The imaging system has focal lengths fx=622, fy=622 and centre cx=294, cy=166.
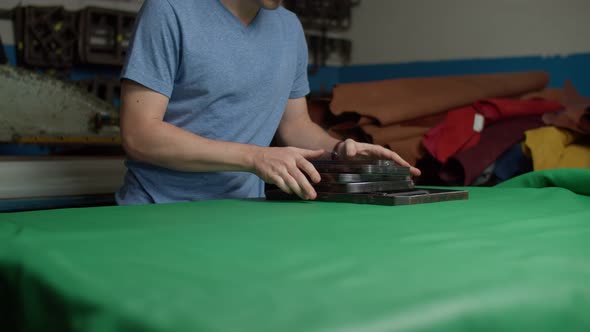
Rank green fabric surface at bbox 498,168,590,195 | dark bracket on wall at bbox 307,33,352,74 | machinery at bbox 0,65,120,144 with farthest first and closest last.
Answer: dark bracket on wall at bbox 307,33,352,74 < machinery at bbox 0,65,120,144 < green fabric surface at bbox 498,168,590,195

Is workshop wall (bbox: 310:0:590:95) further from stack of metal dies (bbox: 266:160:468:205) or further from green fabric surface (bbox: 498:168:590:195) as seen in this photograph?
stack of metal dies (bbox: 266:160:468:205)

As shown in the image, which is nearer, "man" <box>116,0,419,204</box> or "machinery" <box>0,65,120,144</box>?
"man" <box>116,0,419,204</box>

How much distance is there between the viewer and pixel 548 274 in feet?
2.20

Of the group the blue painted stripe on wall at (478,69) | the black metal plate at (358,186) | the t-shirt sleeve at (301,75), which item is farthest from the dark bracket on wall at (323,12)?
the black metal plate at (358,186)

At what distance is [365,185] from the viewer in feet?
4.09

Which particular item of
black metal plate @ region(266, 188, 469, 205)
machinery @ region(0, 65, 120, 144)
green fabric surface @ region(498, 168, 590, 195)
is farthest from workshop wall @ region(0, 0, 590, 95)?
black metal plate @ region(266, 188, 469, 205)

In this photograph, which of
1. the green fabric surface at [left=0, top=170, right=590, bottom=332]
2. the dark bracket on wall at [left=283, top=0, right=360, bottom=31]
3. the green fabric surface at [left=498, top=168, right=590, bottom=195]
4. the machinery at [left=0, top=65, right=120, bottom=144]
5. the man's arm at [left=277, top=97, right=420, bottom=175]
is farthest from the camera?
the dark bracket on wall at [left=283, top=0, right=360, bottom=31]

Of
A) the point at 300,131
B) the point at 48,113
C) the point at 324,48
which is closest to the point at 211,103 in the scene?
the point at 300,131

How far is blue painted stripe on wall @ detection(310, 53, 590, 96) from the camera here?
2562mm

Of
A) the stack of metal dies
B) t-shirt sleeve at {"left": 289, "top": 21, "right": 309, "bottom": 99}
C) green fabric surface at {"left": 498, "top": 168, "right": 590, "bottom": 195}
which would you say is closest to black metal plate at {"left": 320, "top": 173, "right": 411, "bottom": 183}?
the stack of metal dies

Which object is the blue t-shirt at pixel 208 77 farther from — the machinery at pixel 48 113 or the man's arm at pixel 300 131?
the machinery at pixel 48 113

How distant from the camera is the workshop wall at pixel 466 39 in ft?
8.45

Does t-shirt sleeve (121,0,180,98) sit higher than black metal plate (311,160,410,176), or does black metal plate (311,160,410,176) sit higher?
t-shirt sleeve (121,0,180,98)

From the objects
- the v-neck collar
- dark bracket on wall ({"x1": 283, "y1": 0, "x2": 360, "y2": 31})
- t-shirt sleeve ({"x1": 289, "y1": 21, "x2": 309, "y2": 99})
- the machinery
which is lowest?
the machinery
